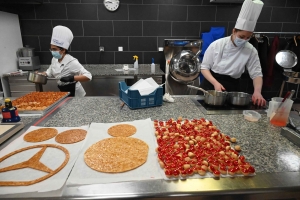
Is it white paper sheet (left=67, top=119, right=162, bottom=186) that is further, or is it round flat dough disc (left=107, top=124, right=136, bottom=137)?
round flat dough disc (left=107, top=124, right=136, bottom=137)

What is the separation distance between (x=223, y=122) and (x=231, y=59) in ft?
3.39

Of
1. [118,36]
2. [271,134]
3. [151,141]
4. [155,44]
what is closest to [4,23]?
[118,36]

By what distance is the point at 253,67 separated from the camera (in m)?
2.05

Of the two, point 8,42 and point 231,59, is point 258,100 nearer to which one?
point 231,59

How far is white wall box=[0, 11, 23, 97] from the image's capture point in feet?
10.0

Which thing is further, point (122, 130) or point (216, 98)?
point (216, 98)

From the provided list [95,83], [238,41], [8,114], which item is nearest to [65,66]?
[95,83]

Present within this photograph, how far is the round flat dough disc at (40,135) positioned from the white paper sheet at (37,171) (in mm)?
24

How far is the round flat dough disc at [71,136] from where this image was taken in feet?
3.41

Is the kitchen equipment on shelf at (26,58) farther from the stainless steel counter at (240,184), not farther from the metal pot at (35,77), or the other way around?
the stainless steel counter at (240,184)

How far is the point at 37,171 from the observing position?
2.67ft

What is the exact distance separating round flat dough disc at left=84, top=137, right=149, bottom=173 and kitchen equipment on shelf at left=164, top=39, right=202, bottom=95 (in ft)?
7.99

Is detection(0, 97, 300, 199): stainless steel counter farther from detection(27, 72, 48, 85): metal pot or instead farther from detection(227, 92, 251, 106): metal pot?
detection(27, 72, 48, 85): metal pot

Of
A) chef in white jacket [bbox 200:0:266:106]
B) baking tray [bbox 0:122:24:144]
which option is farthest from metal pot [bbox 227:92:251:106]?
baking tray [bbox 0:122:24:144]
